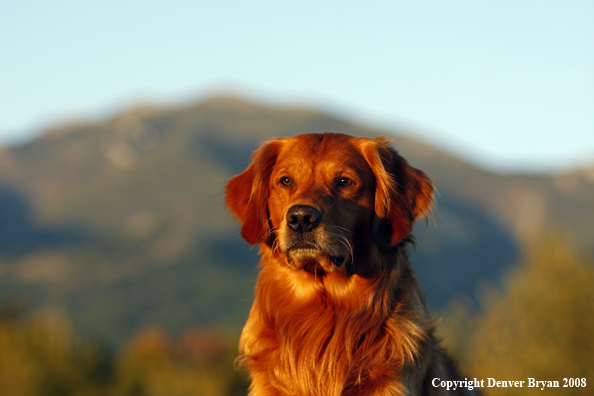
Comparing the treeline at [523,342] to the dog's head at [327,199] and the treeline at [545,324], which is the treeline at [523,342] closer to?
the treeline at [545,324]

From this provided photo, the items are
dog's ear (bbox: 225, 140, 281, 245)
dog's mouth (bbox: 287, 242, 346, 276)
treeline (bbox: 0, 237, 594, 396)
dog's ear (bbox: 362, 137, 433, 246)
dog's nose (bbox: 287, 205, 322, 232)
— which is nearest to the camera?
dog's nose (bbox: 287, 205, 322, 232)

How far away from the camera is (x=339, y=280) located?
6.92m

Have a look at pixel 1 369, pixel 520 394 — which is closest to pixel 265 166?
pixel 520 394

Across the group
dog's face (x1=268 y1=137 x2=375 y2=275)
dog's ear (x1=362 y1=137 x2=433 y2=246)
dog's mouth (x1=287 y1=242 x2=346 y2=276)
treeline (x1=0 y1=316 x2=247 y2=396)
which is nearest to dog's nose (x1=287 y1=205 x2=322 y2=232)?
dog's face (x1=268 y1=137 x2=375 y2=275)

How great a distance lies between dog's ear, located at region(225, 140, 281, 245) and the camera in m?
7.32

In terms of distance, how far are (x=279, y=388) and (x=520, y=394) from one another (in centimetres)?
3437

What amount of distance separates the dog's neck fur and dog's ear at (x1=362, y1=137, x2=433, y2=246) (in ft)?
0.78

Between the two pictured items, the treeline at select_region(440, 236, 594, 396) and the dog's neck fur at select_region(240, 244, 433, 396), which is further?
the treeline at select_region(440, 236, 594, 396)

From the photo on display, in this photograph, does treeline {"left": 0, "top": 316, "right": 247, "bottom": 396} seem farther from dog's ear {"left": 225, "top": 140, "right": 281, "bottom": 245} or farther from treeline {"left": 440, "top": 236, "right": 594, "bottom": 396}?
dog's ear {"left": 225, "top": 140, "right": 281, "bottom": 245}

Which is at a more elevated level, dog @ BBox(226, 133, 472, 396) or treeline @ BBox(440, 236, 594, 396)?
dog @ BBox(226, 133, 472, 396)

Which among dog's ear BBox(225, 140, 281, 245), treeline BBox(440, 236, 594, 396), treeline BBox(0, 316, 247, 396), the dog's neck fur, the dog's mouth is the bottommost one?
treeline BBox(0, 316, 247, 396)

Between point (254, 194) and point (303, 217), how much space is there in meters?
1.06

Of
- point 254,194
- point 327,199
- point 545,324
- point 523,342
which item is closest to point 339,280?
point 327,199

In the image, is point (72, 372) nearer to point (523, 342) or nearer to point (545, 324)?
point (523, 342)
